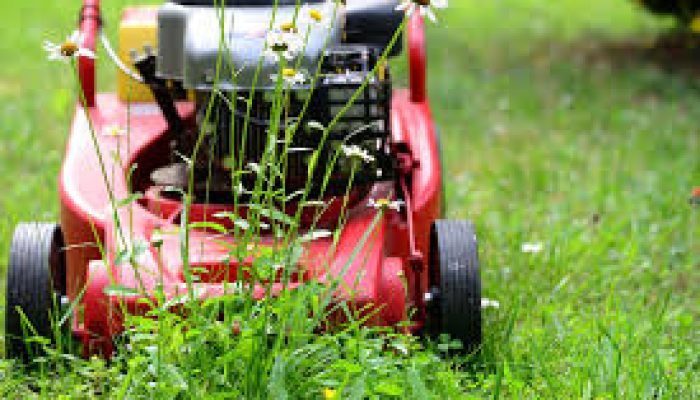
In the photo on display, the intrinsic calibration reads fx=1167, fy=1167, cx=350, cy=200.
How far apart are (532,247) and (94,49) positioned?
4.22 ft

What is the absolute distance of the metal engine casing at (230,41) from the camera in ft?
7.85

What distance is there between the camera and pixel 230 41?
7.68 feet

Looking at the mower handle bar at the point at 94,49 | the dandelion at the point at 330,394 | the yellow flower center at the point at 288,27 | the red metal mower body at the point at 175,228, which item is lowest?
the dandelion at the point at 330,394

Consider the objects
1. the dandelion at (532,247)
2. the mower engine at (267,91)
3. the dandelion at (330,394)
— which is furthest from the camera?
the dandelion at (532,247)

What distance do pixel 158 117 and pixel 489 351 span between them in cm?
118

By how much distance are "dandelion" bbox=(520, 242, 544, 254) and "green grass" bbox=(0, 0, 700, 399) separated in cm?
2

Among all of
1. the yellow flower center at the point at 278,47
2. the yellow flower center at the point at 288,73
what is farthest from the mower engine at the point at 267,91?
the yellow flower center at the point at 278,47

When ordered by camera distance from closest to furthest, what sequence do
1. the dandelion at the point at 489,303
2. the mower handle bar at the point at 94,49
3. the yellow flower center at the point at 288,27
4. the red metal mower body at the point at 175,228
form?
1. the yellow flower center at the point at 288,27
2. the red metal mower body at the point at 175,228
3. the dandelion at the point at 489,303
4. the mower handle bar at the point at 94,49

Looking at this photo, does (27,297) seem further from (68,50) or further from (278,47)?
(278,47)

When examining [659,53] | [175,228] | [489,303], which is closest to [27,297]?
[175,228]

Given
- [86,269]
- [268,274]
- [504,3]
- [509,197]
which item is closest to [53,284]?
[86,269]

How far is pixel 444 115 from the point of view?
5250mm

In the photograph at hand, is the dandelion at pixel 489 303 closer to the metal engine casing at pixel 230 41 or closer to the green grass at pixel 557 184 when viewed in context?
the green grass at pixel 557 184

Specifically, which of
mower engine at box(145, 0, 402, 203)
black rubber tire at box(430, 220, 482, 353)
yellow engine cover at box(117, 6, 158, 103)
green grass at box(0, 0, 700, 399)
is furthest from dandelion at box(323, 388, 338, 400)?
yellow engine cover at box(117, 6, 158, 103)
